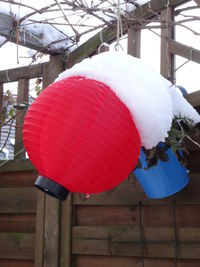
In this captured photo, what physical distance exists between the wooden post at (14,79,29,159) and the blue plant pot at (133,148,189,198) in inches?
41.7

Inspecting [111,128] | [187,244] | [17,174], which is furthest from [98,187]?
[17,174]

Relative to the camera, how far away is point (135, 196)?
1.79m

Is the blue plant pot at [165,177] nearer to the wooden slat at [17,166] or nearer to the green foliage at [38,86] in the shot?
the wooden slat at [17,166]

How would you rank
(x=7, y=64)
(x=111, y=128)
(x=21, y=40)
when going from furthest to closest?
(x=7, y=64)
(x=21, y=40)
(x=111, y=128)

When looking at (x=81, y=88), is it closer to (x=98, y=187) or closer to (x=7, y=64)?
(x=98, y=187)

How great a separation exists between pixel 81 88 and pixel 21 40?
1.43 meters

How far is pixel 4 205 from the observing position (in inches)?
90.0

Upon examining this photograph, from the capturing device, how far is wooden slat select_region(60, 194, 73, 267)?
1.97 metres

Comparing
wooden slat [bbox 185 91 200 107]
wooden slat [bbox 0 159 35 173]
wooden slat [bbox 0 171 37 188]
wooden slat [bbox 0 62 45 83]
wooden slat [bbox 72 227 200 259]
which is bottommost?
wooden slat [bbox 72 227 200 259]

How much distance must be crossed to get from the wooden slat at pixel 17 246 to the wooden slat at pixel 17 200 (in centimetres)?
13

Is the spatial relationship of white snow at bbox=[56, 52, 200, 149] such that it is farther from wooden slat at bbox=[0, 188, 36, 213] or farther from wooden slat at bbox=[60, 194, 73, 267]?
wooden slat at bbox=[0, 188, 36, 213]

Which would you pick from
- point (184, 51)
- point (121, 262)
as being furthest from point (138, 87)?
point (121, 262)

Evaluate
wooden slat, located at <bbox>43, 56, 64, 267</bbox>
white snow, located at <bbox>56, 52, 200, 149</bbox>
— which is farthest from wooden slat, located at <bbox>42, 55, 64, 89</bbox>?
white snow, located at <bbox>56, 52, 200, 149</bbox>

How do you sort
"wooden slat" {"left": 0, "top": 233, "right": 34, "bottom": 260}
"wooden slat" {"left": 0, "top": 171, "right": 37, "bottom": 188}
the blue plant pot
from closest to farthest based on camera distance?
the blue plant pot, "wooden slat" {"left": 0, "top": 233, "right": 34, "bottom": 260}, "wooden slat" {"left": 0, "top": 171, "right": 37, "bottom": 188}
